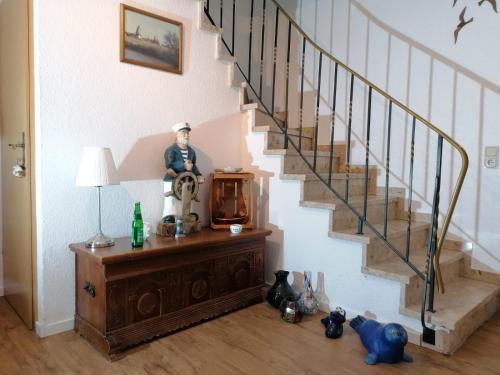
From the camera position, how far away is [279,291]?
8.54 feet

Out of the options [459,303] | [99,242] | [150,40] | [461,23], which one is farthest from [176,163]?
[461,23]

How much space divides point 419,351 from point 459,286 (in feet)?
2.56

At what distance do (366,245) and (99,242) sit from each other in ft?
5.21

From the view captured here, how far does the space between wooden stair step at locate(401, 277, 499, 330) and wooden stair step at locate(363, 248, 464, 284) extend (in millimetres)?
169

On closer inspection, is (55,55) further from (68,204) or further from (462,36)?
(462,36)

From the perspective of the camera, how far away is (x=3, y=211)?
2.72 m

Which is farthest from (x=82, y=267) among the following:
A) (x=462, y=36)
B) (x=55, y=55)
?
(x=462, y=36)

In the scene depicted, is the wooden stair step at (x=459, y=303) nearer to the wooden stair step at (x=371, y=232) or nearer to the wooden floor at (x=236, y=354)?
the wooden floor at (x=236, y=354)

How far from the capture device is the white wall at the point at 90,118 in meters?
2.11

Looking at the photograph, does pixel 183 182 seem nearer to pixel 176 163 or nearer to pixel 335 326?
pixel 176 163

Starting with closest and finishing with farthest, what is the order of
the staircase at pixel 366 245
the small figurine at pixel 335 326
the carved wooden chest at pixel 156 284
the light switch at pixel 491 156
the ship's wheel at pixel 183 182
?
1. the carved wooden chest at pixel 156 284
2. the staircase at pixel 366 245
3. the small figurine at pixel 335 326
4. the ship's wheel at pixel 183 182
5. the light switch at pixel 491 156

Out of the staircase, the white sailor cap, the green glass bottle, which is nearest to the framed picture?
the staircase

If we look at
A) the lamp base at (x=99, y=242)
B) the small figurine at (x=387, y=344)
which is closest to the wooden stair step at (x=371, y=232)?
the small figurine at (x=387, y=344)

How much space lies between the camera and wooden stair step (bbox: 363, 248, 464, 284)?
85.6 inches
